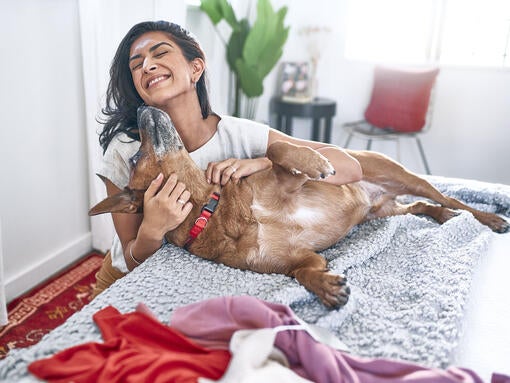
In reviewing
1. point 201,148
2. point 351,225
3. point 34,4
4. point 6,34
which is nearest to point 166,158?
point 201,148

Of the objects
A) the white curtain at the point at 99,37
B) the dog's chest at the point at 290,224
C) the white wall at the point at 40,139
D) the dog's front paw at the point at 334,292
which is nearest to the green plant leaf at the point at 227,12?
the white curtain at the point at 99,37

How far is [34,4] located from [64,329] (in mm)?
1672

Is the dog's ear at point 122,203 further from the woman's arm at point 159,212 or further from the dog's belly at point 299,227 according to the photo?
the dog's belly at point 299,227

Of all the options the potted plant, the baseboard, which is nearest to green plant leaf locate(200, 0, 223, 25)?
the potted plant

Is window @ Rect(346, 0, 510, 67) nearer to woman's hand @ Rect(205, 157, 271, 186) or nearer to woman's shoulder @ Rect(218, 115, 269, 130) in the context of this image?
woman's shoulder @ Rect(218, 115, 269, 130)

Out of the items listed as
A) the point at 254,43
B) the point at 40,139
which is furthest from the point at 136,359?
the point at 254,43

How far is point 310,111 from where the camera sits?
12.7 feet

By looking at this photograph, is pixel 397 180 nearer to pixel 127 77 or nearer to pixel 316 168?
pixel 316 168

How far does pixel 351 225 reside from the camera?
145cm

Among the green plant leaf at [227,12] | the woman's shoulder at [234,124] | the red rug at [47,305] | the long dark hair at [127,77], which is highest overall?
the green plant leaf at [227,12]

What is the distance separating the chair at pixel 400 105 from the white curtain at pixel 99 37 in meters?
2.13

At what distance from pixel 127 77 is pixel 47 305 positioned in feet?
4.28

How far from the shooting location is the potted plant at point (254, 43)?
341cm

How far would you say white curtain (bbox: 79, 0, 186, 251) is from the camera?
86.4 inches
